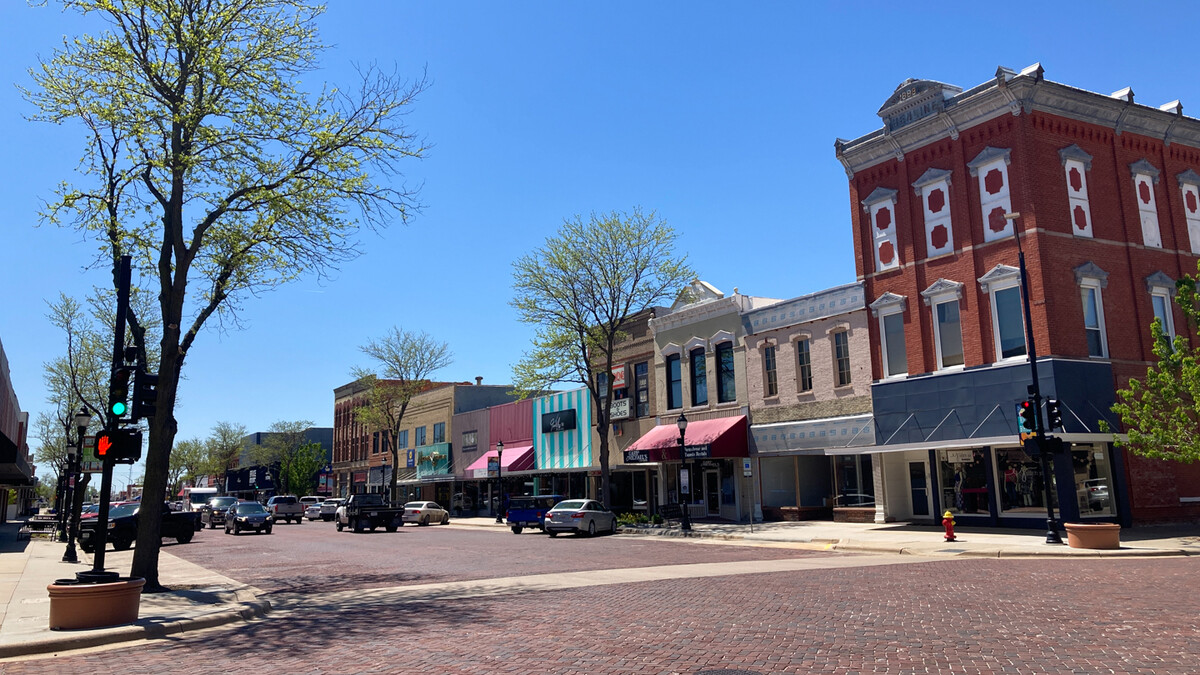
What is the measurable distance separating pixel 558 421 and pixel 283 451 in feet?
202

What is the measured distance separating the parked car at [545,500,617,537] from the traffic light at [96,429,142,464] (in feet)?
66.2

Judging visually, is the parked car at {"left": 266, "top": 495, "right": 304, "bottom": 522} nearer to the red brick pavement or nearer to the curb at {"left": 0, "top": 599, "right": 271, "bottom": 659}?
the curb at {"left": 0, "top": 599, "right": 271, "bottom": 659}

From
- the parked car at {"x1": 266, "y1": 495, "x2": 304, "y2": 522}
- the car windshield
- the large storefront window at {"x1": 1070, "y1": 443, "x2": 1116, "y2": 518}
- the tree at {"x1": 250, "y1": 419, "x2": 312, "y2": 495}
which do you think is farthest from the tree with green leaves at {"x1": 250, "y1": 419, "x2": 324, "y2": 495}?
the large storefront window at {"x1": 1070, "y1": 443, "x2": 1116, "y2": 518}

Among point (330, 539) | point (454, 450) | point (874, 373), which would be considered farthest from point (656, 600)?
point (454, 450)

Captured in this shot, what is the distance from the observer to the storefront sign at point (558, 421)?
46.0 m

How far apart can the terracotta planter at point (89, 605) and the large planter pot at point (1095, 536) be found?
20.1 m

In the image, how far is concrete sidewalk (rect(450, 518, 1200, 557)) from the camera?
2009 cm

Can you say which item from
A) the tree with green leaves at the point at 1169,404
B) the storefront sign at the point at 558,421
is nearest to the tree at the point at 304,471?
the storefront sign at the point at 558,421

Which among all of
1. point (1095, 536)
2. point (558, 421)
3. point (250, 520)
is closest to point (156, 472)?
point (1095, 536)

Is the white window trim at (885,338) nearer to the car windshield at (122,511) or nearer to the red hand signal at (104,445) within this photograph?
the red hand signal at (104,445)

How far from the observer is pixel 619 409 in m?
42.2

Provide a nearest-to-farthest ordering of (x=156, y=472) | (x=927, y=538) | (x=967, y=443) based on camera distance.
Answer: (x=156, y=472) → (x=927, y=538) → (x=967, y=443)

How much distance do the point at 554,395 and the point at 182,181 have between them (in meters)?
32.3

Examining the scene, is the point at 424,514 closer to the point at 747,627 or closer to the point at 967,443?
the point at 967,443
